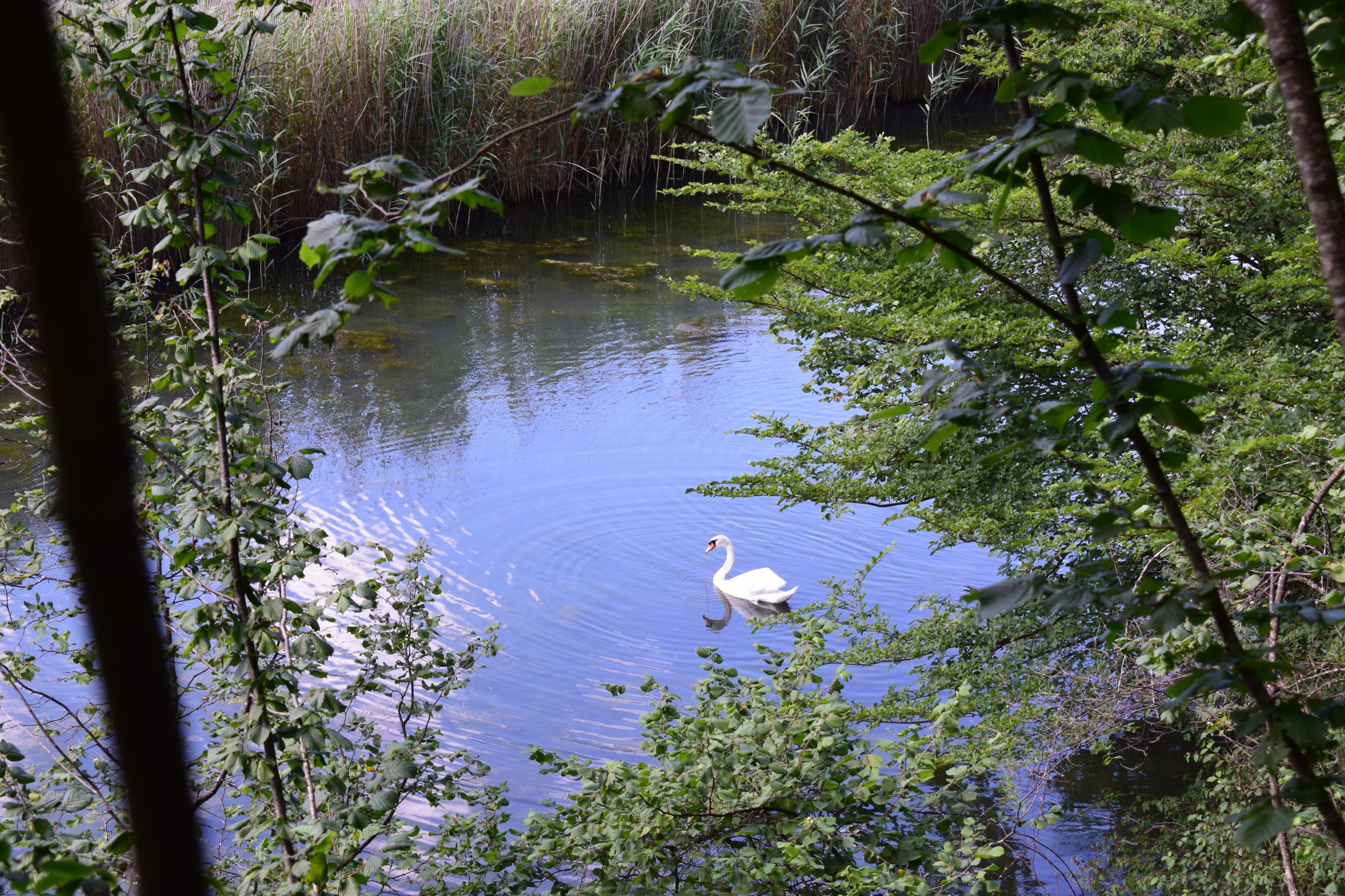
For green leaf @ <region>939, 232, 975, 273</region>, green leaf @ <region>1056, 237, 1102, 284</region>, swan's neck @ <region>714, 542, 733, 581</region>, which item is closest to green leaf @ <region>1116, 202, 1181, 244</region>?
green leaf @ <region>1056, 237, 1102, 284</region>

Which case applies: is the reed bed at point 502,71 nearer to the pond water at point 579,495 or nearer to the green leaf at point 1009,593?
the pond water at point 579,495

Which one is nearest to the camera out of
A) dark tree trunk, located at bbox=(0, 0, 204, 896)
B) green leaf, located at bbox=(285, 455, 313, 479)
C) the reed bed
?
dark tree trunk, located at bbox=(0, 0, 204, 896)

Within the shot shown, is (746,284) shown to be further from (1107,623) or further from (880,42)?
(880,42)

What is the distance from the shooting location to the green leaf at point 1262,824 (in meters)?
0.91

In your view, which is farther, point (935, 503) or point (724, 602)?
point (724, 602)

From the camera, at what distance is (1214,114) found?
91cm

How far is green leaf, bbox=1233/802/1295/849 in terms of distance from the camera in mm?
905

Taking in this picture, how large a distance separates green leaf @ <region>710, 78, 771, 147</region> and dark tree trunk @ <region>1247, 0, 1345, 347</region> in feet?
1.40

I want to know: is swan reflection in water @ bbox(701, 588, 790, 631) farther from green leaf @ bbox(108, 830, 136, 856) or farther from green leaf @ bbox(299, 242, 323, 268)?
green leaf @ bbox(299, 242, 323, 268)

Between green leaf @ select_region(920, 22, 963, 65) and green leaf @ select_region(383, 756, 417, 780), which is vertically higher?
green leaf @ select_region(920, 22, 963, 65)

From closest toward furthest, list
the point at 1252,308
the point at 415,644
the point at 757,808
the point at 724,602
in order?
the point at 757,808, the point at 415,644, the point at 1252,308, the point at 724,602

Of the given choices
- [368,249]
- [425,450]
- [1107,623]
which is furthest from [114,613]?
[425,450]

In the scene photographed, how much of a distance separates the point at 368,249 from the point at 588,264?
9114 mm

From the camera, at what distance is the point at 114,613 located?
1.21ft
